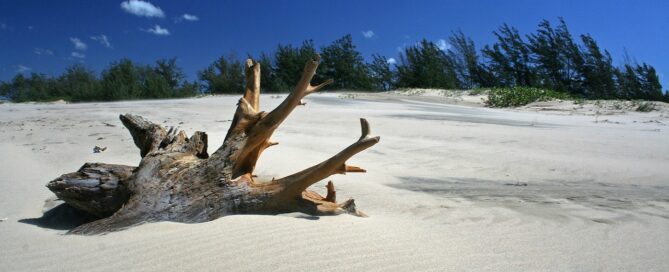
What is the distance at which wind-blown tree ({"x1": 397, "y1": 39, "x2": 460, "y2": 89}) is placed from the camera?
24.3m

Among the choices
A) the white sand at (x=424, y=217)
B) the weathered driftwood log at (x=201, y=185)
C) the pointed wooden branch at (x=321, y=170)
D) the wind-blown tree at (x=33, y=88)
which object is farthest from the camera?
the wind-blown tree at (x=33, y=88)

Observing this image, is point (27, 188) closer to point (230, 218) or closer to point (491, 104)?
point (230, 218)

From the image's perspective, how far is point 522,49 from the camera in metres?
22.1

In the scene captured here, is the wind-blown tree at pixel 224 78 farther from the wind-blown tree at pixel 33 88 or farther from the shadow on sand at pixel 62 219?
the shadow on sand at pixel 62 219


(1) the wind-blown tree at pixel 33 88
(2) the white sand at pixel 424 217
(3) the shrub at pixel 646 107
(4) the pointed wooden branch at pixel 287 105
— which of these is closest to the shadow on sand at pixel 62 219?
(2) the white sand at pixel 424 217

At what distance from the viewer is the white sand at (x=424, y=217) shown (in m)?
2.03

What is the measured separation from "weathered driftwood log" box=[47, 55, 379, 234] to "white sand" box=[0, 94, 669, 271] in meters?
0.13

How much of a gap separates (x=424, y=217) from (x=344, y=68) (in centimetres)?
2413

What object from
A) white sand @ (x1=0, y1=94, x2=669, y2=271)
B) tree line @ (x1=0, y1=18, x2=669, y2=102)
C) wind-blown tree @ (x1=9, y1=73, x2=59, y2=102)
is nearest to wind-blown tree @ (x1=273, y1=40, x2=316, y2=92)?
tree line @ (x1=0, y1=18, x2=669, y2=102)

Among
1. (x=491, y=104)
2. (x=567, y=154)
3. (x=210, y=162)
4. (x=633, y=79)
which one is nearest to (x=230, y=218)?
(x=210, y=162)

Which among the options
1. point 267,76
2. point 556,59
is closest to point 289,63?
point 267,76

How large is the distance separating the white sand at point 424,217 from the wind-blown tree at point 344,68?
793 inches

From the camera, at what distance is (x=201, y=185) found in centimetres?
267

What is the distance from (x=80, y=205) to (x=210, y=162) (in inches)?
34.3
